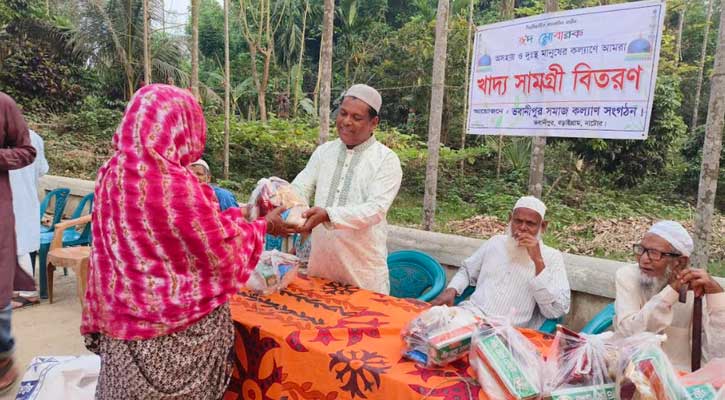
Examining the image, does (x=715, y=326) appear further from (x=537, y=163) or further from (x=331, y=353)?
(x=537, y=163)

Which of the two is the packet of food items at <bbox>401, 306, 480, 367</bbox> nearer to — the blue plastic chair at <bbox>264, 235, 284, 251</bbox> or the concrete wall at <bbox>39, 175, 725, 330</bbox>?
the concrete wall at <bbox>39, 175, 725, 330</bbox>

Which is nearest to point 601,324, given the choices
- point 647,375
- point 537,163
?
point 647,375

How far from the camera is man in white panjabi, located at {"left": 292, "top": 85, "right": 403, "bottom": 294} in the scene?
2.47 meters

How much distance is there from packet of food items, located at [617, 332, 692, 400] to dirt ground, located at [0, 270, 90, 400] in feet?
10.2

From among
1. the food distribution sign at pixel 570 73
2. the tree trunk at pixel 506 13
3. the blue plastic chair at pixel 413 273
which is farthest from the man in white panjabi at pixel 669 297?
the tree trunk at pixel 506 13

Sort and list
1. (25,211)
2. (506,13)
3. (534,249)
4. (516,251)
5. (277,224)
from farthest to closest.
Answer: (506,13), (25,211), (516,251), (534,249), (277,224)

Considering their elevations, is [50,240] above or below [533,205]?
below

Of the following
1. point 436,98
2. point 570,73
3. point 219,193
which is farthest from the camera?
point 436,98

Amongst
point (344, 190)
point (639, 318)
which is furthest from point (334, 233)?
point (639, 318)

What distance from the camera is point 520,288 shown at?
2.65 meters

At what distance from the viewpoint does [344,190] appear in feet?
8.43

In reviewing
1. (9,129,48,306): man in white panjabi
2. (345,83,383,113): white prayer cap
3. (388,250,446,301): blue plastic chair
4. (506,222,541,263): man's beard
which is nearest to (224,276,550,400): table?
(506,222,541,263): man's beard

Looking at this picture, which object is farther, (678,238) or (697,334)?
(678,238)

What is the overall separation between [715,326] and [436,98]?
305 cm
